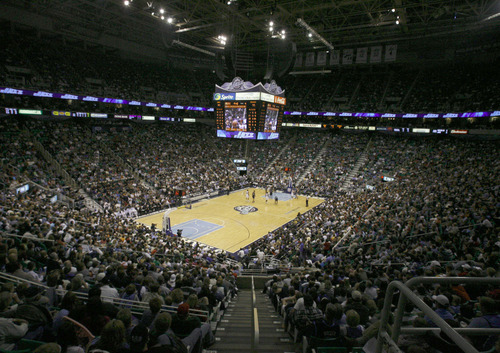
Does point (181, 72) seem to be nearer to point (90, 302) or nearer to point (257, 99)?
point (257, 99)

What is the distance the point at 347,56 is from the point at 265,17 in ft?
55.3

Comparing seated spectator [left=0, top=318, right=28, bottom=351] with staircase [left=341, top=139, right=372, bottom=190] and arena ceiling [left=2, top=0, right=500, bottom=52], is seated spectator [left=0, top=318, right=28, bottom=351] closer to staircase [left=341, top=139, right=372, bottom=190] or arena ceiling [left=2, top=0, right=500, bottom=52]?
arena ceiling [left=2, top=0, right=500, bottom=52]

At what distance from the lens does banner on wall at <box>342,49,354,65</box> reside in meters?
37.5

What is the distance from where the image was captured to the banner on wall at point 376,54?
35500 mm

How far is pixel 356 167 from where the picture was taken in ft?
114

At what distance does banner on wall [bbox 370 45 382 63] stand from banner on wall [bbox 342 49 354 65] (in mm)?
2567

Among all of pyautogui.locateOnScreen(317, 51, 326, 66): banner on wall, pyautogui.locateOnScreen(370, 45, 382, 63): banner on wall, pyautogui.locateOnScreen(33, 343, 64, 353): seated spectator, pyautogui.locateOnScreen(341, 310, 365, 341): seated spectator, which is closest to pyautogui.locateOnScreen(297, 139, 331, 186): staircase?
pyautogui.locateOnScreen(317, 51, 326, 66): banner on wall

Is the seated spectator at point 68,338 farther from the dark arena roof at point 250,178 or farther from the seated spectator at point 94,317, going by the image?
the seated spectator at point 94,317

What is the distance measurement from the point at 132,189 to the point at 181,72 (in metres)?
26.4

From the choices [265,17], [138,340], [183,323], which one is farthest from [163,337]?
[265,17]

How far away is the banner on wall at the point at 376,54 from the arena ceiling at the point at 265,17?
1.06 metres

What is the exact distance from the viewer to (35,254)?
7.59 meters

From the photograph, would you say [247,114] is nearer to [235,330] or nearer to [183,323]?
[235,330]

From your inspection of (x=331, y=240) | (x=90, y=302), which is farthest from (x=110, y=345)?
(x=331, y=240)
